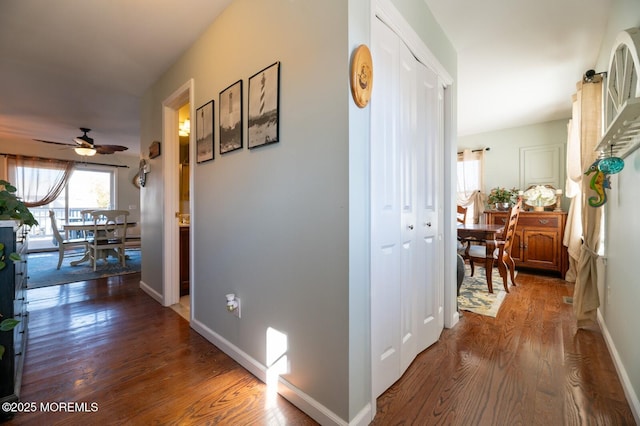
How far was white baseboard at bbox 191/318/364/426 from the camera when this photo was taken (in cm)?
117

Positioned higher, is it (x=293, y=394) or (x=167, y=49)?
(x=167, y=49)

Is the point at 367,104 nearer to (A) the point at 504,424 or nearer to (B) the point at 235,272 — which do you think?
(B) the point at 235,272

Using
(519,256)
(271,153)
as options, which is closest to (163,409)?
(271,153)

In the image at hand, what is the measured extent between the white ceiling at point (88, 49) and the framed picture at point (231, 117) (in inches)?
25.8

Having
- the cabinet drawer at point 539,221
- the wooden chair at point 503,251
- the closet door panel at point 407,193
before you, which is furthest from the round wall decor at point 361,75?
the cabinet drawer at point 539,221

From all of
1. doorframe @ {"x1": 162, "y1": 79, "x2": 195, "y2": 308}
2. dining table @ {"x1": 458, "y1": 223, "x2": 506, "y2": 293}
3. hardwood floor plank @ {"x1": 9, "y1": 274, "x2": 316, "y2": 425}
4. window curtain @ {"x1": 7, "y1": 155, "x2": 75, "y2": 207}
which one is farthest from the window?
dining table @ {"x1": 458, "y1": 223, "x2": 506, "y2": 293}

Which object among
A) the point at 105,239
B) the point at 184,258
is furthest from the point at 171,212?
the point at 105,239

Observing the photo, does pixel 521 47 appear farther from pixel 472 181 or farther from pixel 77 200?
pixel 77 200

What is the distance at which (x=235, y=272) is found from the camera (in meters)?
1.76

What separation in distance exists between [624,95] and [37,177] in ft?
30.2

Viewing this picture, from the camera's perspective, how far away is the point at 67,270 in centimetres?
413

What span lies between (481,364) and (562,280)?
2.94 m

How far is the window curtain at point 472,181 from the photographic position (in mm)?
4684

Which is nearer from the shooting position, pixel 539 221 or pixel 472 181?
pixel 539 221
